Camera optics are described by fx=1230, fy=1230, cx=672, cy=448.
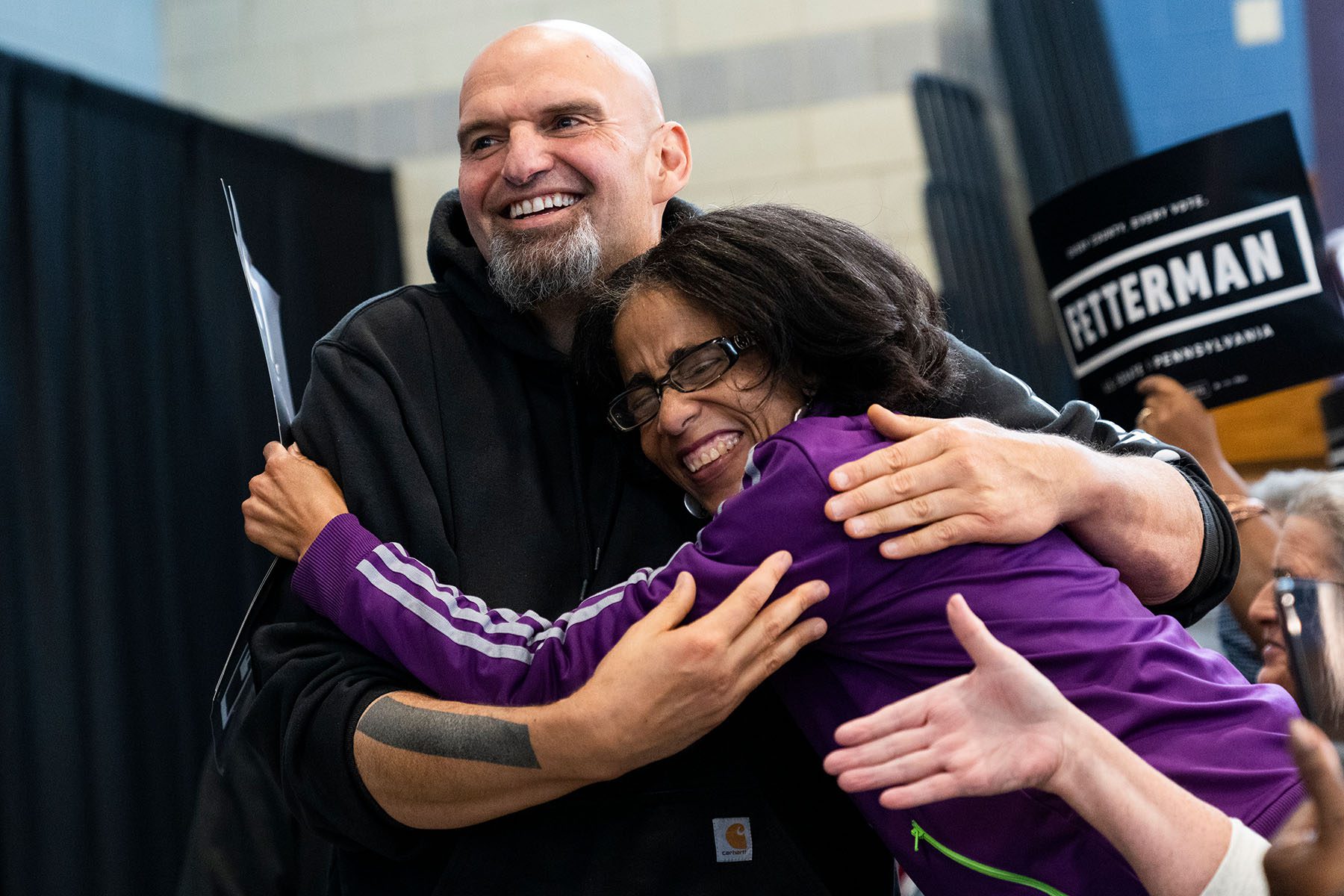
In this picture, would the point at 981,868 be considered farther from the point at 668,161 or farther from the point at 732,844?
the point at 668,161

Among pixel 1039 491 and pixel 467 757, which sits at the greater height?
pixel 1039 491

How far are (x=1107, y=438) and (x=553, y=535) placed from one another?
2.36 feet

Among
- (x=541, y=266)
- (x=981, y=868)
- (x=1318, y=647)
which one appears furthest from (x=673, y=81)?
(x=1318, y=647)

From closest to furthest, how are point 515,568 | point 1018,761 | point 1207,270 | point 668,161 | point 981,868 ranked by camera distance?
1. point 1018,761
2. point 981,868
3. point 515,568
4. point 668,161
5. point 1207,270

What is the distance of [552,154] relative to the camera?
1.63 metres

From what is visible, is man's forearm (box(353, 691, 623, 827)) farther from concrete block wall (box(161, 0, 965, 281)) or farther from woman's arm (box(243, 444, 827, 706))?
concrete block wall (box(161, 0, 965, 281))

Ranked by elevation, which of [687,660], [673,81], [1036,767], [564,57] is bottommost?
[1036,767]

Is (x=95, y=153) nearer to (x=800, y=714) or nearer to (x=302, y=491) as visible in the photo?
(x=302, y=491)

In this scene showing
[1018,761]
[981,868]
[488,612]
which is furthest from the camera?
[488,612]

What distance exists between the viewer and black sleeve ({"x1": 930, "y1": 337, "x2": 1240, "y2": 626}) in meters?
1.42

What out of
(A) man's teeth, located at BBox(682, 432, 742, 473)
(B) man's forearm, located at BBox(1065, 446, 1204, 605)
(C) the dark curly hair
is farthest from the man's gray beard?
(B) man's forearm, located at BBox(1065, 446, 1204, 605)

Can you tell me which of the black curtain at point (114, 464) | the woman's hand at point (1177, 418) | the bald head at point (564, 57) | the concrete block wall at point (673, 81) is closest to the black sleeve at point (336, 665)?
the bald head at point (564, 57)

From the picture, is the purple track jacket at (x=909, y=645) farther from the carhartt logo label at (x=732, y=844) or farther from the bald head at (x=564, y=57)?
the bald head at (x=564, y=57)

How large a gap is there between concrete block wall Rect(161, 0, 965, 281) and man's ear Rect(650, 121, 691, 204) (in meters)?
2.18
